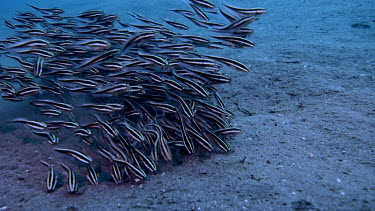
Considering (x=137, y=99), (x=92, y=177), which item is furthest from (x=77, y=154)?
(x=137, y=99)

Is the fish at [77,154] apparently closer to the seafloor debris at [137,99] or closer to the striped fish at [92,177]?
the seafloor debris at [137,99]

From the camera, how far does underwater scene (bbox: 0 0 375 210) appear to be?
267 cm

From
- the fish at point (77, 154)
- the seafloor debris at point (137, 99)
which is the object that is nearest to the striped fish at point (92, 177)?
the seafloor debris at point (137, 99)

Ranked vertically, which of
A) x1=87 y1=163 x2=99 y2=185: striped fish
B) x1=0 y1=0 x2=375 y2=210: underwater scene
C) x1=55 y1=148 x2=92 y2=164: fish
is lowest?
x1=87 y1=163 x2=99 y2=185: striped fish

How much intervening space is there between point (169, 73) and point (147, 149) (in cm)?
144

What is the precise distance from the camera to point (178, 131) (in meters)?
3.82

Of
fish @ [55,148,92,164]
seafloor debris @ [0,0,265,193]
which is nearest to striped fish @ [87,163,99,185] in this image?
seafloor debris @ [0,0,265,193]

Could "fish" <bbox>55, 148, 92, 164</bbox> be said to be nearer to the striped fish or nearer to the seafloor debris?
the seafloor debris

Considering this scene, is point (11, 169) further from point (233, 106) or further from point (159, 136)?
point (233, 106)

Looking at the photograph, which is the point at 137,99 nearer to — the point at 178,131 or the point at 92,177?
the point at 178,131

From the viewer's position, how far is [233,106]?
17.7ft

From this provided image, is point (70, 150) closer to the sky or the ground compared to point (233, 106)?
closer to the ground

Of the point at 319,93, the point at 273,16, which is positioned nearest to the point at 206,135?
the point at 319,93

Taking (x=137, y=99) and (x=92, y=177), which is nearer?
(x=92, y=177)
